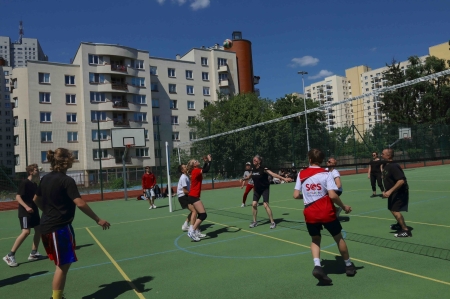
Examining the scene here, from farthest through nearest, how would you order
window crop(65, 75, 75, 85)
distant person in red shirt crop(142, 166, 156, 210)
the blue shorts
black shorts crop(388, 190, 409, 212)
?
window crop(65, 75, 75, 85), distant person in red shirt crop(142, 166, 156, 210), black shorts crop(388, 190, 409, 212), the blue shorts

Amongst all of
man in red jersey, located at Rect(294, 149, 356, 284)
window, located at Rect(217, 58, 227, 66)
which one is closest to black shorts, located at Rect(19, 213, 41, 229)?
man in red jersey, located at Rect(294, 149, 356, 284)

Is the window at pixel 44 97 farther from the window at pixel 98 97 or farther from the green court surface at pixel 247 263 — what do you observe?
the green court surface at pixel 247 263

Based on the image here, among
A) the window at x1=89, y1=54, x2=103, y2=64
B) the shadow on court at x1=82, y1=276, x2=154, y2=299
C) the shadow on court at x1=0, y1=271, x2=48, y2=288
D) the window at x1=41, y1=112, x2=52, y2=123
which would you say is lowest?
the shadow on court at x1=82, y1=276, x2=154, y2=299

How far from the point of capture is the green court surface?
4.94 m

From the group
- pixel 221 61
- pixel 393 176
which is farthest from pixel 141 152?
pixel 393 176

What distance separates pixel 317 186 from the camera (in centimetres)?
509

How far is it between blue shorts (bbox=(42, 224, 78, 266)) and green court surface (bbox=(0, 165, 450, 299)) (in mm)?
1068

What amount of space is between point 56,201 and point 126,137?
1937cm

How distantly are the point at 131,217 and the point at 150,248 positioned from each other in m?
5.89

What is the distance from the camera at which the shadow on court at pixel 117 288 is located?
17.1 feet

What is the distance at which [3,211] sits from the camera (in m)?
19.6

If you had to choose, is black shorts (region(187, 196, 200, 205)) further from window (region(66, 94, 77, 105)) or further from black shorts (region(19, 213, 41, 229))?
window (region(66, 94, 77, 105))

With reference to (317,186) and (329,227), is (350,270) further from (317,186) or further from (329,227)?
(317,186)

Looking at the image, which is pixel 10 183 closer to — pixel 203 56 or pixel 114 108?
pixel 114 108
